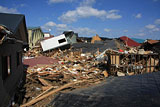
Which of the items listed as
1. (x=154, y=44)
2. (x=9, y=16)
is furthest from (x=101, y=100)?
(x=154, y=44)

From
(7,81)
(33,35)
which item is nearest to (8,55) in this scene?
(7,81)

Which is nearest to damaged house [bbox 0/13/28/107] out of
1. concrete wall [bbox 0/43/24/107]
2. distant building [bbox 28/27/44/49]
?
concrete wall [bbox 0/43/24/107]

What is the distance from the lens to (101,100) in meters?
3.29

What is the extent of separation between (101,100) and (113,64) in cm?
834

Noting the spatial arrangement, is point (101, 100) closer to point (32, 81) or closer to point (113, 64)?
point (32, 81)

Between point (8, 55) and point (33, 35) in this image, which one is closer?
point (8, 55)

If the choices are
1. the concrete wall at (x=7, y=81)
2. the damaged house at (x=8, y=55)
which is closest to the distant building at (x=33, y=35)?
the damaged house at (x=8, y=55)

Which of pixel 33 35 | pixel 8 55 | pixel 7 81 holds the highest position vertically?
pixel 33 35

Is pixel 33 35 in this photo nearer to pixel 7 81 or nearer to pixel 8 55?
pixel 8 55

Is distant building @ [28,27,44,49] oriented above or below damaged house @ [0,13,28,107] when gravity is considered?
above

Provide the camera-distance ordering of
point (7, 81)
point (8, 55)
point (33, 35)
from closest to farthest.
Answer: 1. point (7, 81)
2. point (8, 55)
3. point (33, 35)

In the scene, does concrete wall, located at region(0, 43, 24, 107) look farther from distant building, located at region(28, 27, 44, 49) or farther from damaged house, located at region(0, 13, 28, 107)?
distant building, located at region(28, 27, 44, 49)

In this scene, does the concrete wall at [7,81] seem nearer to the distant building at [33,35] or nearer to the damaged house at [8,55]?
the damaged house at [8,55]

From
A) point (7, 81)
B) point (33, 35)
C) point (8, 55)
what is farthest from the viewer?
point (33, 35)
